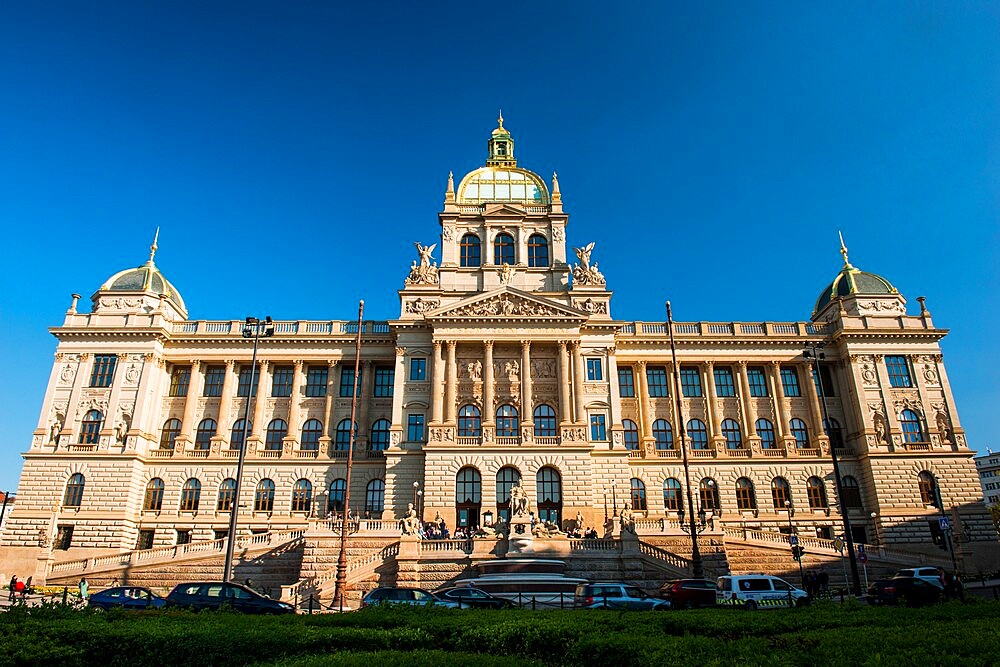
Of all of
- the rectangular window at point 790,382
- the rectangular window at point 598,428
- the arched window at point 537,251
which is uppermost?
the arched window at point 537,251

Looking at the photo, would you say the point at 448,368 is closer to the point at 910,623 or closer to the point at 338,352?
the point at 338,352

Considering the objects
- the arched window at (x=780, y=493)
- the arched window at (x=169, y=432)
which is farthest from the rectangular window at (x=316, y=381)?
the arched window at (x=780, y=493)

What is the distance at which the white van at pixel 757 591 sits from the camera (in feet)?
85.4

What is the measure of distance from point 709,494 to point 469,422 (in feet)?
65.1

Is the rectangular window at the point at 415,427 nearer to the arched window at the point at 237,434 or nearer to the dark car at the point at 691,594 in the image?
the arched window at the point at 237,434

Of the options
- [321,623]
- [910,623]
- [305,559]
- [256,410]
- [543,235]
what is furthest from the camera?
[543,235]

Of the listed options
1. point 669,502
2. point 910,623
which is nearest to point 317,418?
point 669,502

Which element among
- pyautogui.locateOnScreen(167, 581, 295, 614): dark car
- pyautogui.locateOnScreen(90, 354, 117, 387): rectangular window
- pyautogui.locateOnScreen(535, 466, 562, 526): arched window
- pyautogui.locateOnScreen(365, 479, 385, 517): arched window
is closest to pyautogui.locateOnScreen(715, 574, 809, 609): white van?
pyautogui.locateOnScreen(167, 581, 295, 614): dark car

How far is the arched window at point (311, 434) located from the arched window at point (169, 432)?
397 inches

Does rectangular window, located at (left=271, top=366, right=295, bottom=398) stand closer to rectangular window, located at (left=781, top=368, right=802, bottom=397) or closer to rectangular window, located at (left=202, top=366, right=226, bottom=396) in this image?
rectangular window, located at (left=202, top=366, right=226, bottom=396)

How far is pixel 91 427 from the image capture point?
5216 centimetres

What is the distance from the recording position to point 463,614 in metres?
16.6

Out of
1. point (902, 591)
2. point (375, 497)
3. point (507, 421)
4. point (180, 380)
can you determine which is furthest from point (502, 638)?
point (180, 380)

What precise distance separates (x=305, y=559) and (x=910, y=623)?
105 ft
